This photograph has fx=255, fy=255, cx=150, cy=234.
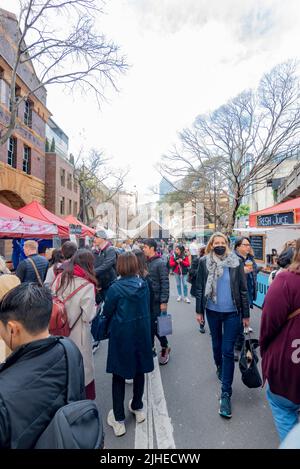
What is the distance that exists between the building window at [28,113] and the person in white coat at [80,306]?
18.8 m

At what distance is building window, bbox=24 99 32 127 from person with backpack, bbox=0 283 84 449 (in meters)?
19.9

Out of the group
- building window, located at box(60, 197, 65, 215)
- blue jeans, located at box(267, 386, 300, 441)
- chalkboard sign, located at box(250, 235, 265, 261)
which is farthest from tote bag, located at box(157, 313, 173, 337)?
building window, located at box(60, 197, 65, 215)

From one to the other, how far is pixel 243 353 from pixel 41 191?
839 inches

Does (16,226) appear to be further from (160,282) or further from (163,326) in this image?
(163,326)

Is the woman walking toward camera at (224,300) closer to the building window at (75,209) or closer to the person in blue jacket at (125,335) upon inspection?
the person in blue jacket at (125,335)

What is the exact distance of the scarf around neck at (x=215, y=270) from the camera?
3.14m

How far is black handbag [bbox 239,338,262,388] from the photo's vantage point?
2.77 m

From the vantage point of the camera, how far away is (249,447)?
2.40 m

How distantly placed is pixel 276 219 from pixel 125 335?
15.9ft

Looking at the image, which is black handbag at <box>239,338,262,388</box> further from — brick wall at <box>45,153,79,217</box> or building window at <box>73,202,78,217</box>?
building window at <box>73,202,78,217</box>

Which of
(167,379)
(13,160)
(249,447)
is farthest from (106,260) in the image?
(13,160)

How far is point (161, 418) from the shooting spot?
2.84m

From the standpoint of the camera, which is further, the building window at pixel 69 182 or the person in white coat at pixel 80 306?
the building window at pixel 69 182

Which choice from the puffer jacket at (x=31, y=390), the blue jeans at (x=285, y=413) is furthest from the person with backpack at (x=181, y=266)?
the puffer jacket at (x=31, y=390)
